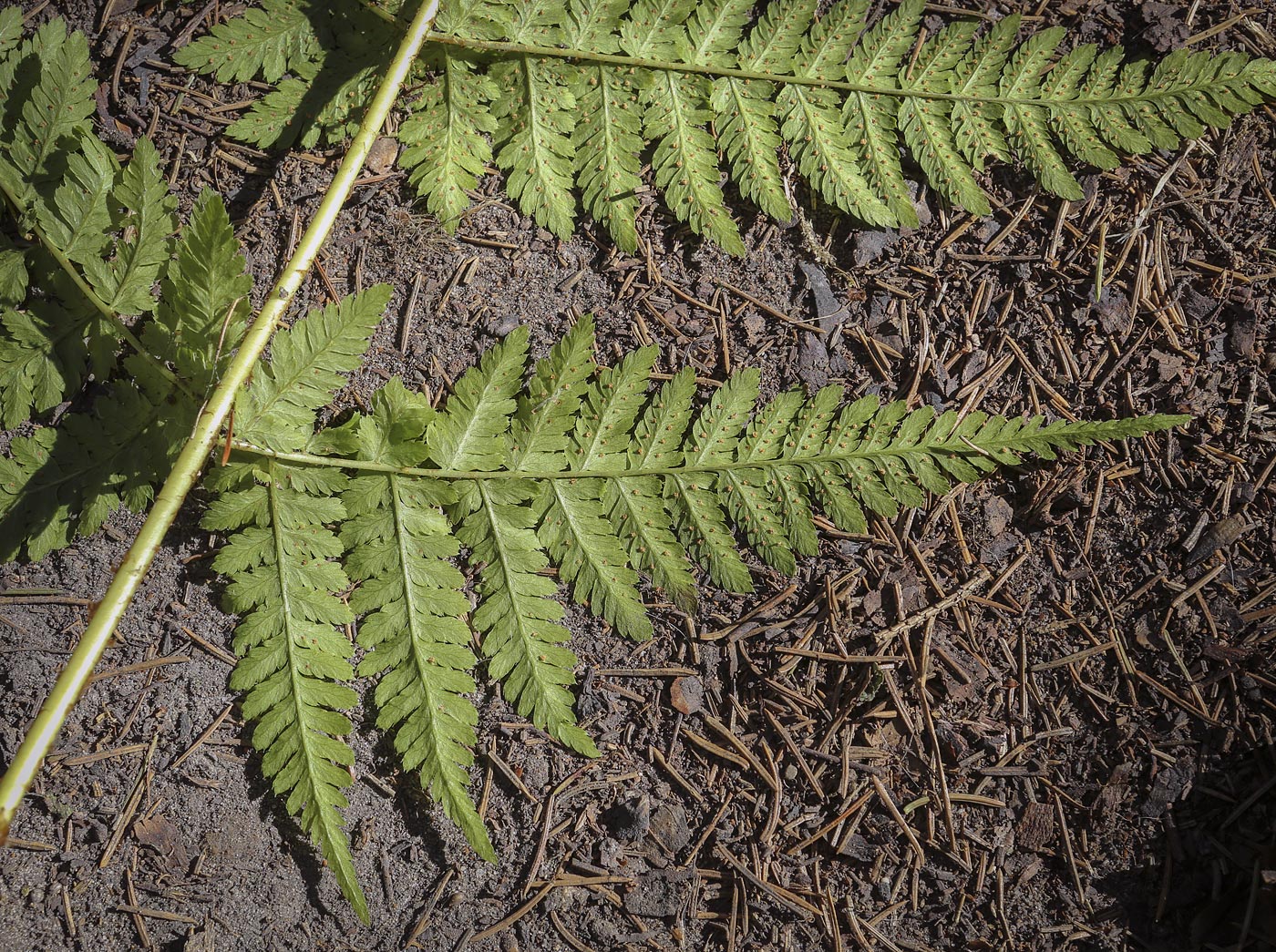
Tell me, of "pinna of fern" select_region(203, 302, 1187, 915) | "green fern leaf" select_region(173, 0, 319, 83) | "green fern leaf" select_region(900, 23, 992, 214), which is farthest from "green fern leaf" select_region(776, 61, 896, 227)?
"green fern leaf" select_region(173, 0, 319, 83)

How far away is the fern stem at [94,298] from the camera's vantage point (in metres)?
2.65

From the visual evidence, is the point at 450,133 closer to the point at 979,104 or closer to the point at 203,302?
the point at 203,302

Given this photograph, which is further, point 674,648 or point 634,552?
point 674,648

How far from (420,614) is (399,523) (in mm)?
287

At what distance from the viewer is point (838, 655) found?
3.00 meters

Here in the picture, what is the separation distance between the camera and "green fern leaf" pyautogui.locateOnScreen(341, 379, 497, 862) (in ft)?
8.39

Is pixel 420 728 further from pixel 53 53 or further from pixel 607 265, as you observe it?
pixel 53 53

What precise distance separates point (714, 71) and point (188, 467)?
204 centimetres

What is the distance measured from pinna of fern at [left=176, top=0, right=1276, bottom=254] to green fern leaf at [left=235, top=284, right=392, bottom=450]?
50 centimetres

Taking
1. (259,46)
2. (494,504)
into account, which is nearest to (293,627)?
(494,504)

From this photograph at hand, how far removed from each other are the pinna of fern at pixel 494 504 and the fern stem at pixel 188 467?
9 cm

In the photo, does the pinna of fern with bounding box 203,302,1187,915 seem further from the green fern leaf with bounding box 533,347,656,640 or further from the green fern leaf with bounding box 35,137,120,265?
the green fern leaf with bounding box 35,137,120,265

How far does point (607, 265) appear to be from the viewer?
10.3ft

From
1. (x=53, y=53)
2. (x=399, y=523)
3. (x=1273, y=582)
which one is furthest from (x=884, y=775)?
(x=53, y=53)
